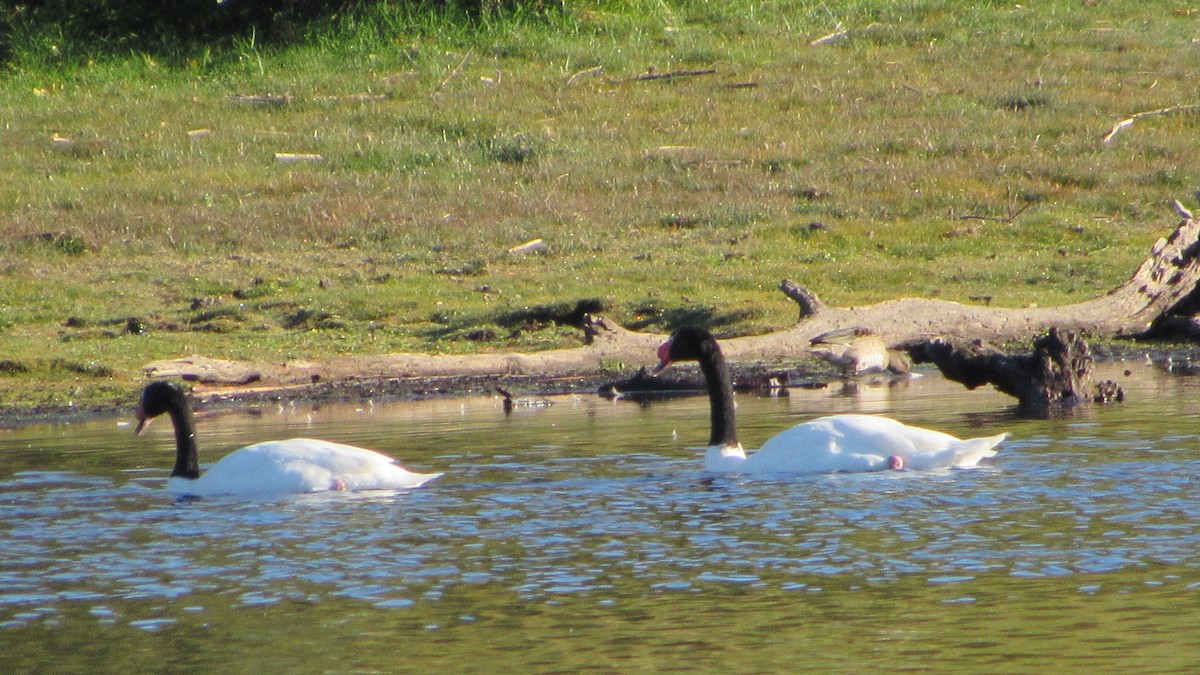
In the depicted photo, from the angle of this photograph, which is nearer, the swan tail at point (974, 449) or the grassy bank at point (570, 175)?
the swan tail at point (974, 449)

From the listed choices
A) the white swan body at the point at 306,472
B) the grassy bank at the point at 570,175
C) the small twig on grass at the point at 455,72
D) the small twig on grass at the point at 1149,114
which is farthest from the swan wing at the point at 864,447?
the small twig on grass at the point at 455,72

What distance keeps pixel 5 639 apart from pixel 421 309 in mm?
10973

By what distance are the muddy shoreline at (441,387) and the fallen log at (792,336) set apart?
0.11 metres

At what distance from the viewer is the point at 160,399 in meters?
10.5

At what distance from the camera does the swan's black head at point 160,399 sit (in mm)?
10297

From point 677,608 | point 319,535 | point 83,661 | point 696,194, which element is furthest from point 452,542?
point 696,194

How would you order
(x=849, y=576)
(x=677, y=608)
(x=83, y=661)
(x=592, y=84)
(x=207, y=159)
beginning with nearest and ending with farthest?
1. (x=83, y=661)
2. (x=677, y=608)
3. (x=849, y=576)
4. (x=207, y=159)
5. (x=592, y=84)

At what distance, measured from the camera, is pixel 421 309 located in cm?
1725

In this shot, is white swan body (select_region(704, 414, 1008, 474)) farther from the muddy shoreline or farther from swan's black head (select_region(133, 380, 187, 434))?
the muddy shoreline

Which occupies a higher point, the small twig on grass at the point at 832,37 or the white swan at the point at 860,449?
the small twig on grass at the point at 832,37

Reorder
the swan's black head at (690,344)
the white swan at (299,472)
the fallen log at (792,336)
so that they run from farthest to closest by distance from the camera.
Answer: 1. the fallen log at (792,336)
2. the swan's black head at (690,344)
3. the white swan at (299,472)

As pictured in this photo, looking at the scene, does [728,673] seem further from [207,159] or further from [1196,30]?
[1196,30]

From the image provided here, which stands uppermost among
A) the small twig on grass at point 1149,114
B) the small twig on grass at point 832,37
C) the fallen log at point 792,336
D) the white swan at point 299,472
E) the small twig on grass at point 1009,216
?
the small twig on grass at point 832,37

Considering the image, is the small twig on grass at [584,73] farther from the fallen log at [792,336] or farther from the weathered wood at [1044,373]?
the weathered wood at [1044,373]
